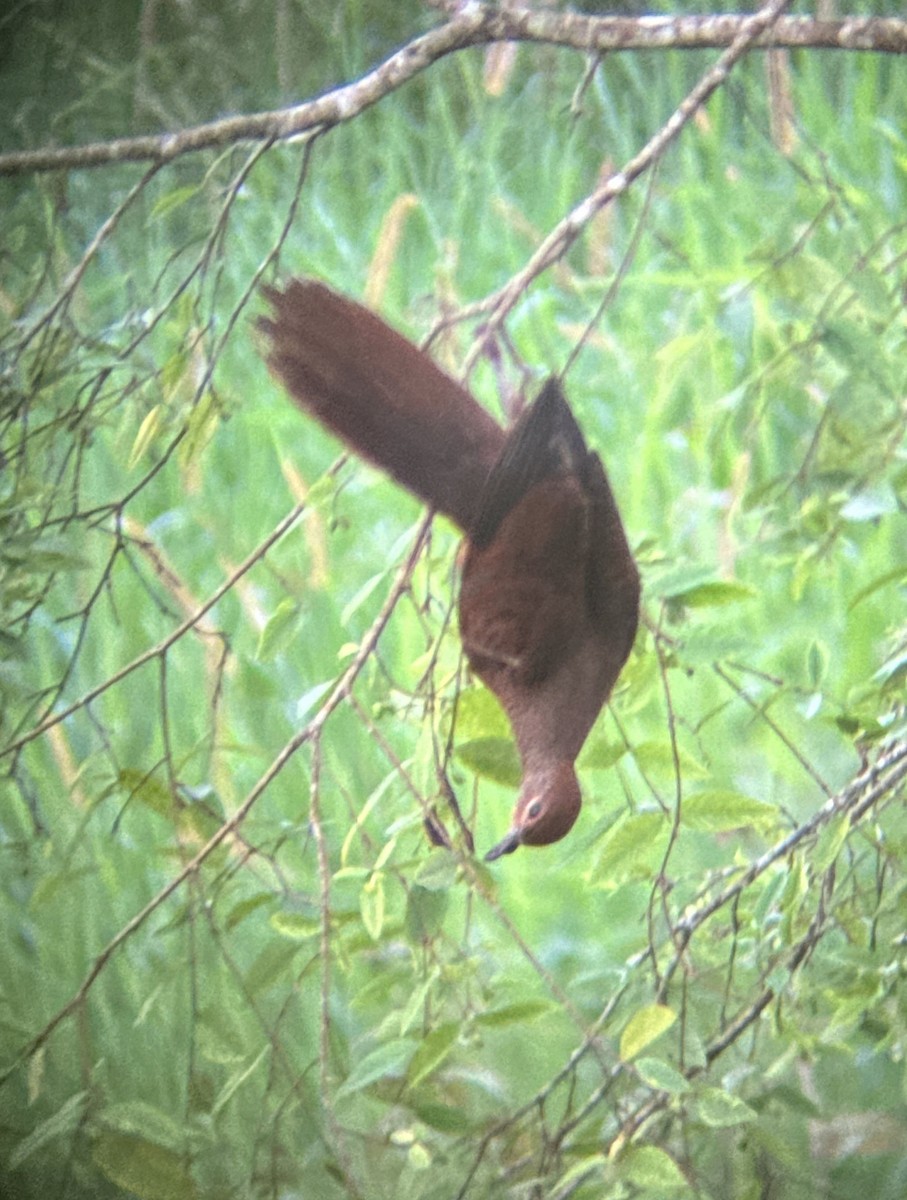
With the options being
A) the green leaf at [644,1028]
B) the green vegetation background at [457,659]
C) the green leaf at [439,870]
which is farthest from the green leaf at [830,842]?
the green leaf at [439,870]

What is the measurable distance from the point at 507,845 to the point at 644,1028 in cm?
16

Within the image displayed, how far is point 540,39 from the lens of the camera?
992 mm

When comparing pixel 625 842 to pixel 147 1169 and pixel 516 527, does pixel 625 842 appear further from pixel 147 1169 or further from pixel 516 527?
pixel 147 1169

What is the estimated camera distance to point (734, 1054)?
1.01 m

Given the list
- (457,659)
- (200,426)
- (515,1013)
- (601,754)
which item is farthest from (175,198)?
(515,1013)

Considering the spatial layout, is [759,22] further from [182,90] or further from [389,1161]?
[389,1161]

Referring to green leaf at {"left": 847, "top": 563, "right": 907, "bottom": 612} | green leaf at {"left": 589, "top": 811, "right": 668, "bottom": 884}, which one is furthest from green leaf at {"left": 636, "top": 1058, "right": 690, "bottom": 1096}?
green leaf at {"left": 847, "top": 563, "right": 907, "bottom": 612}

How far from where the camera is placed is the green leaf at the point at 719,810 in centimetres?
98

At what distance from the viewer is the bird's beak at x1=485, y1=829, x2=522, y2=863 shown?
96 cm

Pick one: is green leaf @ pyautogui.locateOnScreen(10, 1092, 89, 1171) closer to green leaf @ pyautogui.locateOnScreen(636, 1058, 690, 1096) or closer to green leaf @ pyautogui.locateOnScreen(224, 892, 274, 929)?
green leaf @ pyautogui.locateOnScreen(224, 892, 274, 929)

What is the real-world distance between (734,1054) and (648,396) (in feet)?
1.66

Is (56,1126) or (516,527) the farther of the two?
(56,1126)

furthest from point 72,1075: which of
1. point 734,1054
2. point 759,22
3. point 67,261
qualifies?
point 759,22

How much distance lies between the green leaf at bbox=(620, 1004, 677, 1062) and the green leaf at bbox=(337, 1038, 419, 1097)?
0.53 ft
